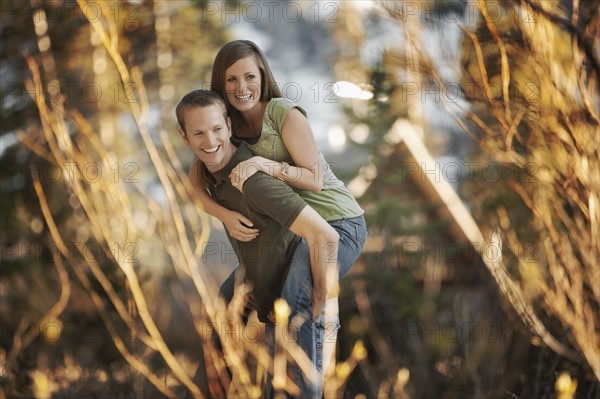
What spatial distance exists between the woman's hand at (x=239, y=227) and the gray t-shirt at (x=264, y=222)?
0.04ft

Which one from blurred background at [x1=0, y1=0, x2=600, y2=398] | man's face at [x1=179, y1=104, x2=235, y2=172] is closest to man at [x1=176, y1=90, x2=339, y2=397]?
man's face at [x1=179, y1=104, x2=235, y2=172]

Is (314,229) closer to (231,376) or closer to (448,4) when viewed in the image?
(231,376)

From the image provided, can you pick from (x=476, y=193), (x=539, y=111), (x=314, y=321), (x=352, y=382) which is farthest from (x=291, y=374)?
(x=476, y=193)

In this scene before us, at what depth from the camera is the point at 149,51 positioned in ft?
14.1

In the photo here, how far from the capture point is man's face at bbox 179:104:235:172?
5.21 ft

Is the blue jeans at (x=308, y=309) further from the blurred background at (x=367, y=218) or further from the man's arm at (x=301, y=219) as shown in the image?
the blurred background at (x=367, y=218)

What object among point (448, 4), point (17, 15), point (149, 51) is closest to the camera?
point (448, 4)

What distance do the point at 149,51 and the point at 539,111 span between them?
293 centimetres

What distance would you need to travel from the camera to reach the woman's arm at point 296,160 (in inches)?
62.3

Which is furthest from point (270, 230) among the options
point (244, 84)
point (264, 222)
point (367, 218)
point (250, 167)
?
point (367, 218)

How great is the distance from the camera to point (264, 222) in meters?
1.64

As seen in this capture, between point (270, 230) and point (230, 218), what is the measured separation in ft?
0.35

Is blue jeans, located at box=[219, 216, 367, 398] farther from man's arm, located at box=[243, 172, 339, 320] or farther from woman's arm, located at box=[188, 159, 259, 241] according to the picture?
woman's arm, located at box=[188, 159, 259, 241]

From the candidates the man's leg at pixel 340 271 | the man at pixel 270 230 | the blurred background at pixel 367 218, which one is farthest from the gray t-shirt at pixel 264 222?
the blurred background at pixel 367 218
